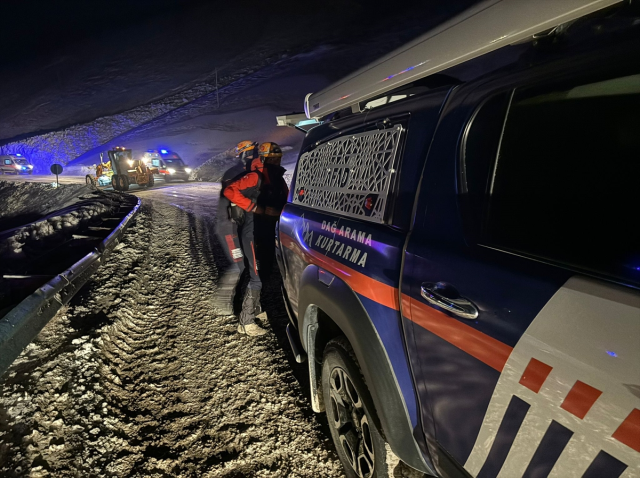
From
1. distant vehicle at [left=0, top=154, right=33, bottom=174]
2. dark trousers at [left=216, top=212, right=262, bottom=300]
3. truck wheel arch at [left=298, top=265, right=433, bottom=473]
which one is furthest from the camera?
distant vehicle at [left=0, top=154, right=33, bottom=174]

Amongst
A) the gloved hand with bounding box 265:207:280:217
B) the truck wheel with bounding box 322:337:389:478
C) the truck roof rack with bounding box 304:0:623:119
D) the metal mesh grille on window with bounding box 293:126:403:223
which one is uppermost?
the truck roof rack with bounding box 304:0:623:119

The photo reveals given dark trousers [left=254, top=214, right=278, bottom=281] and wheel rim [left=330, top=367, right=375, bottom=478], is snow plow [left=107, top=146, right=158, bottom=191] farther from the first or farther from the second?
wheel rim [left=330, top=367, right=375, bottom=478]

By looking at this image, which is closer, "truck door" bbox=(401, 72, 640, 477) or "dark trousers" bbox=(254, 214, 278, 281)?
"truck door" bbox=(401, 72, 640, 477)

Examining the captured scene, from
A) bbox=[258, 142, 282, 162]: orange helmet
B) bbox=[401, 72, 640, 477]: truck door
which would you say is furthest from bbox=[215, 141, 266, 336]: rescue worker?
bbox=[401, 72, 640, 477]: truck door

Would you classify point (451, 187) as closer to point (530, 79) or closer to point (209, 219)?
point (530, 79)

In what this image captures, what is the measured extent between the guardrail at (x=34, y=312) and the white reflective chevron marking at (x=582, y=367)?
3.02 m

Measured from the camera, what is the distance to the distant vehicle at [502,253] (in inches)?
29.9

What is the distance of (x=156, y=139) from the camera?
2605 cm

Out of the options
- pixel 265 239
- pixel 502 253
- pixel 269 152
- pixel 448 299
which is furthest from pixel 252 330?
pixel 502 253

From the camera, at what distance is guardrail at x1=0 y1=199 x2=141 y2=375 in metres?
2.21

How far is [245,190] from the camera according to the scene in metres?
3.57

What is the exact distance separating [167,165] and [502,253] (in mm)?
23405

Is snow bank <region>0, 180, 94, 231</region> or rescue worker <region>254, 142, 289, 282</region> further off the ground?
rescue worker <region>254, 142, 289, 282</region>

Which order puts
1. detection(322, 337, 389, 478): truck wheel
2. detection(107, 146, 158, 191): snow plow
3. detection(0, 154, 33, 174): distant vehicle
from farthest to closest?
detection(0, 154, 33, 174): distant vehicle, detection(107, 146, 158, 191): snow plow, detection(322, 337, 389, 478): truck wheel
